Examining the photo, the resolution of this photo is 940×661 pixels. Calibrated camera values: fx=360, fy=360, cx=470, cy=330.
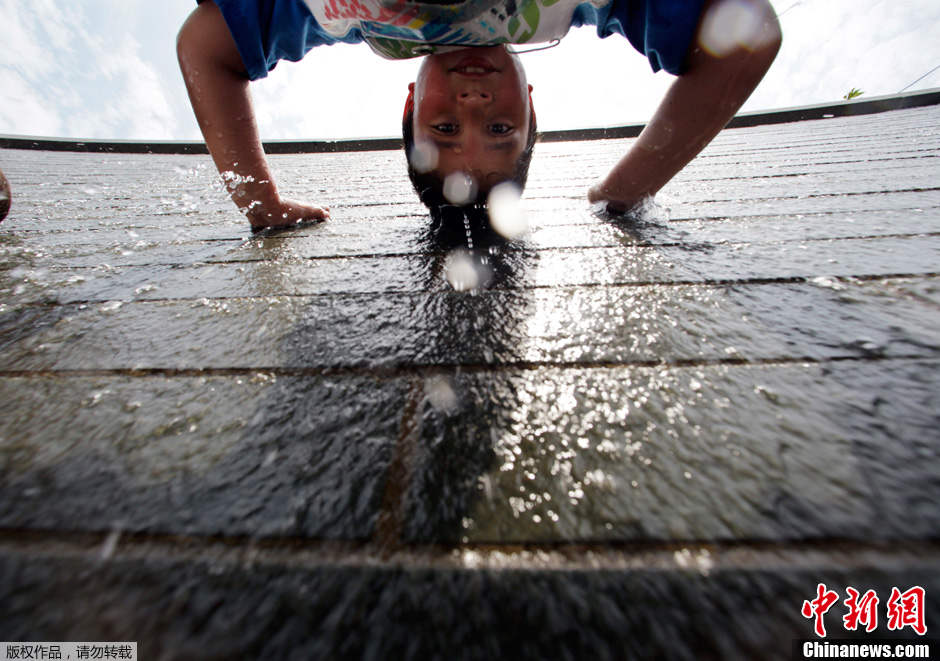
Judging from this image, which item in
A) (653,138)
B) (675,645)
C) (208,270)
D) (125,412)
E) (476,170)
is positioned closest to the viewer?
(675,645)

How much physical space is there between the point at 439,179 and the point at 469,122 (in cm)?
36

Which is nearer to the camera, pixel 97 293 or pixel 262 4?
pixel 97 293

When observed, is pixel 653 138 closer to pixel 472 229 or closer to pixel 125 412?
pixel 472 229

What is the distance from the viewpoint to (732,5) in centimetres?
138

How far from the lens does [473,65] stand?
1.59 m

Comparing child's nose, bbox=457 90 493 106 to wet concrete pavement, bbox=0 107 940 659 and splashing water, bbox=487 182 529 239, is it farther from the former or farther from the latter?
wet concrete pavement, bbox=0 107 940 659

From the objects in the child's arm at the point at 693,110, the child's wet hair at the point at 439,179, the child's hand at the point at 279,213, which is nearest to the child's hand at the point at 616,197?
the child's arm at the point at 693,110

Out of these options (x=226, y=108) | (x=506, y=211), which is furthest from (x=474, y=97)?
(x=226, y=108)

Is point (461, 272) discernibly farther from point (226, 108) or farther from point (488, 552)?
point (226, 108)

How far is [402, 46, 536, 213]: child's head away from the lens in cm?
160

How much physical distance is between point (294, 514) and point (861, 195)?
289cm

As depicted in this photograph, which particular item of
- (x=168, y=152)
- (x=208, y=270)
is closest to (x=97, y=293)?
(x=208, y=270)

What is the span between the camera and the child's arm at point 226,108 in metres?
1.67

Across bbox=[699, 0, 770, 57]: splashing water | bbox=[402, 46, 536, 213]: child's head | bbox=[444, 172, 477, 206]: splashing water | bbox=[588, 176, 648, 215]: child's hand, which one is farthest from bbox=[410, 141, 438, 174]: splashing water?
bbox=[699, 0, 770, 57]: splashing water
